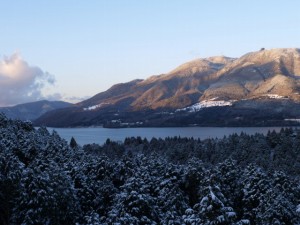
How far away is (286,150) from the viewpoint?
104375mm

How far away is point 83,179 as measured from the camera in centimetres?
3688

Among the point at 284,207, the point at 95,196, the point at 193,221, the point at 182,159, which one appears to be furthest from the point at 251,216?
the point at 182,159

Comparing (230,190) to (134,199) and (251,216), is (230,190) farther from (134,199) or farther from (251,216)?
(134,199)

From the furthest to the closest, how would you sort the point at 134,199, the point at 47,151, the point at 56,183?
the point at 47,151
the point at 56,183
the point at 134,199

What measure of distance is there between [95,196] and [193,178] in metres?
10.9

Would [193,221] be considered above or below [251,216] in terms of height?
above

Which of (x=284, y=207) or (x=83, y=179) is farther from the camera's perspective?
(x=83, y=179)

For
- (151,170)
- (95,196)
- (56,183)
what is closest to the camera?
(56,183)

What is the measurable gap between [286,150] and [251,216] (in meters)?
70.6

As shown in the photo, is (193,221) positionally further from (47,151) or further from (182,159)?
(182,159)

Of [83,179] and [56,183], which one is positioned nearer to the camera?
[56,183]

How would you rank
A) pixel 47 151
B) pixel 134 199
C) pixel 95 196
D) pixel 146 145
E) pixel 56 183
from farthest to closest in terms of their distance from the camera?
pixel 146 145, pixel 47 151, pixel 95 196, pixel 56 183, pixel 134 199

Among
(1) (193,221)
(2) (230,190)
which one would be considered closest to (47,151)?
(2) (230,190)

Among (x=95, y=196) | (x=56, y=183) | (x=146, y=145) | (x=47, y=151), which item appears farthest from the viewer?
(x=146, y=145)
